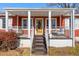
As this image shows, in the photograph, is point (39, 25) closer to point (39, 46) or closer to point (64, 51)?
point (39, 46)

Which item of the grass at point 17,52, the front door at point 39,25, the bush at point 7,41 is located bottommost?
the grass at point 17,52

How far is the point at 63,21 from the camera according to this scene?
2498 centimetres

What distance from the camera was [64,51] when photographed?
18.2 meters

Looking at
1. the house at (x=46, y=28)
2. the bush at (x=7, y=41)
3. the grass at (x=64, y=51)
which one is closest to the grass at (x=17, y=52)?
the bush at (x=7, y=41)

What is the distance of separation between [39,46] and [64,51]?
8.62 ft

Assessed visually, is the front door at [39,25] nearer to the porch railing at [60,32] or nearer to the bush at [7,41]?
the porch railing at [60,32]

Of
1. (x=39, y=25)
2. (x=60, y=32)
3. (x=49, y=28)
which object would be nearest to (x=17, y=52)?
(x=49, y=28)

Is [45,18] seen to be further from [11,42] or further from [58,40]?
[11,42]

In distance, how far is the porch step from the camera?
18983mm

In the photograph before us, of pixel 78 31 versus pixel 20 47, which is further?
pixel 78 31

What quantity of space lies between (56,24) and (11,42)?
25.4 feet

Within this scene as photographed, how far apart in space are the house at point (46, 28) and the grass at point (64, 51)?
739mm

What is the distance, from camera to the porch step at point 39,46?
18983 millimetres

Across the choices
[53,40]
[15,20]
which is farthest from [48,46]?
[15,20]
